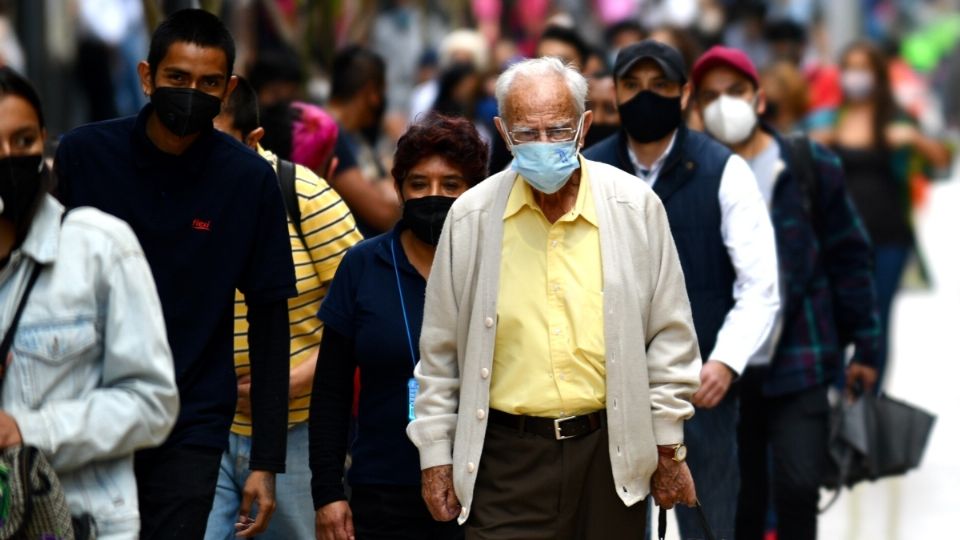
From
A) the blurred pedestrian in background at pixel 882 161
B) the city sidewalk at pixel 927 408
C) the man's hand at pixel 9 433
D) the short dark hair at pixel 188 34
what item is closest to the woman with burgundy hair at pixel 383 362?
the short dark hair at pixel 188 34

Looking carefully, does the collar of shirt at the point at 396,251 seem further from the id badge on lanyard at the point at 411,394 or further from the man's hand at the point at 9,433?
the man's hand at the point at 9,433

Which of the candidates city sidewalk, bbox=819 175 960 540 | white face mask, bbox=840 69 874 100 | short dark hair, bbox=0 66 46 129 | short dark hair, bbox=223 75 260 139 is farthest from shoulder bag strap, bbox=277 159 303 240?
white face mask, bbox=840 69 874 100

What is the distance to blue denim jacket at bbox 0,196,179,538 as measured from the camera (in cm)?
427

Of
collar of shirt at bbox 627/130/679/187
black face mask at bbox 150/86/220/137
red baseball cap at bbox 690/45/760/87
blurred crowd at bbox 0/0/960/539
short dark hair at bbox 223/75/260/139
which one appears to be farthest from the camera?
red baseball cap at bbox 690/45/760/87

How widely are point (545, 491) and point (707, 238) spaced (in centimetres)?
178

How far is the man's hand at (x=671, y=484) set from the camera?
17.0 feet

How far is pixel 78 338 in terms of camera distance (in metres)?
4.30

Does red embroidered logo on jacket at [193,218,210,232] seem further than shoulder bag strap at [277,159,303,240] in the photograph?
No

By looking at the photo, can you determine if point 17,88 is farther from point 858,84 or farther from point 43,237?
point 858,84

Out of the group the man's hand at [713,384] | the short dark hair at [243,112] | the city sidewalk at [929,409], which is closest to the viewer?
the man's hand at [713,384]

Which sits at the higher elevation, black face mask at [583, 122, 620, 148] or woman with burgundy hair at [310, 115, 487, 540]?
black face mask at [583, 122, 620, 148]

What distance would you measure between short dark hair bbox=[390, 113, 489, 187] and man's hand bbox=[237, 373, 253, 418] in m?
0.78

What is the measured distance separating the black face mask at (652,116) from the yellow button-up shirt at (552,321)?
1700 mm

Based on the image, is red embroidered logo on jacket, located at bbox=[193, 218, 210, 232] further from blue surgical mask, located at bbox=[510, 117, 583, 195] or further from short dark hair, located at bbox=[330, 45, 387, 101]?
short dark hair, located at bbox=[330, 45, 387, 101]
